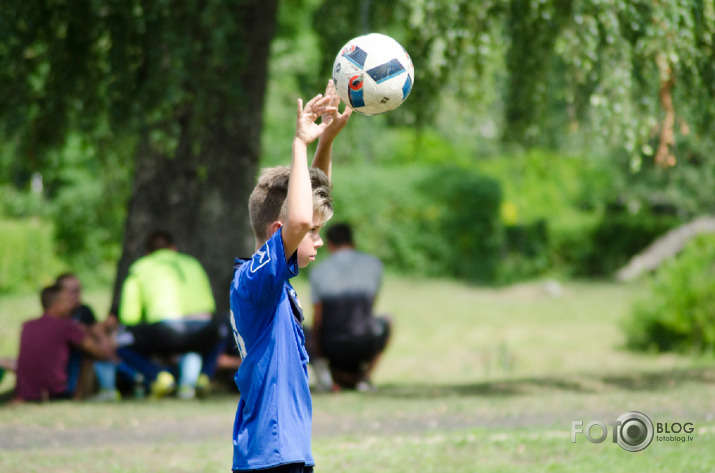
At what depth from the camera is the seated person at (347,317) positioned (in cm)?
821

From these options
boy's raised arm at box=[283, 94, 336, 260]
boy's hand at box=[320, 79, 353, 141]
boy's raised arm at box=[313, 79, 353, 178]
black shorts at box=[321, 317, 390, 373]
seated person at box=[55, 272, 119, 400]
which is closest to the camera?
boy's raised arm at box=[283, 94, 336, 260]

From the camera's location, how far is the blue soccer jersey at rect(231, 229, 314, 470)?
2.71 m

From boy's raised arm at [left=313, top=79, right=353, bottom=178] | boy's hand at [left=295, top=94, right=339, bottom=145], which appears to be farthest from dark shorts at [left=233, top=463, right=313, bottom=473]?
boy's raised arm at [left=313, top=79, right=353, bottom=178]

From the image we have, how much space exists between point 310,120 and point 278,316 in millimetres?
718

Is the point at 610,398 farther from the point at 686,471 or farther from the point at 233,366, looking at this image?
the point at 233,366

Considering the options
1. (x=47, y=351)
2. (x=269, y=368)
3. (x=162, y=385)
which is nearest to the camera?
(x=269, y=368)

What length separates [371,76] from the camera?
12.3 ft

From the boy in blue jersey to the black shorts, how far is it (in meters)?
5.25

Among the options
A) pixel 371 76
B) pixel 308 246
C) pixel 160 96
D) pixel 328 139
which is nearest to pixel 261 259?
pixel 308 246

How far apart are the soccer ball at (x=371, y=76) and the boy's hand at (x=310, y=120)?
2.19ft

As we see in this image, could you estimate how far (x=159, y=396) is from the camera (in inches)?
300

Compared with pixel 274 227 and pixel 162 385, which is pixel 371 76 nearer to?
pixel 274 227

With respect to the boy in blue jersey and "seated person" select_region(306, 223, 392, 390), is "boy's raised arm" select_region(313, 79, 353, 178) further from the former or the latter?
"seated person" select_region(306, 223, 392, 390)

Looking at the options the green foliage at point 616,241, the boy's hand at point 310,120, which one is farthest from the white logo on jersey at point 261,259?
the green foliage at point 616,241
